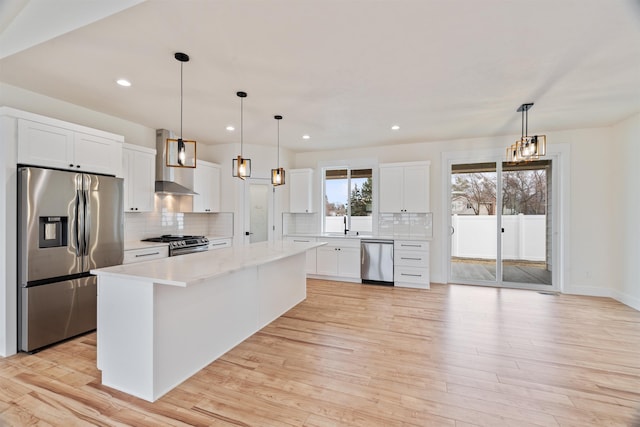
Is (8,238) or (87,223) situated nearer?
(8,238)

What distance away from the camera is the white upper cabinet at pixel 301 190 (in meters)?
6.16

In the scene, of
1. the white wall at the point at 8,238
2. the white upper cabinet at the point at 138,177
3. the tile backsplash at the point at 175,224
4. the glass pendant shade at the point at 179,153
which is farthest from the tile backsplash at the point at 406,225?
the white wall at the point at 8,238

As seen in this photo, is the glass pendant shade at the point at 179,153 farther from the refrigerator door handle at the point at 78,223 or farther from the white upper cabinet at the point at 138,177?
the refrigerator door handle at the point at 78,223

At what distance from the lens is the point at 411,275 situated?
515 cm

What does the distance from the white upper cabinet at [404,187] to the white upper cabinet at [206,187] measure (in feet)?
10.5

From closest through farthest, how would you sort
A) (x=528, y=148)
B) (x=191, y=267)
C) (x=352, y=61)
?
(x=191, y=267) < (x=352, y=61) < (x=528, y=148)

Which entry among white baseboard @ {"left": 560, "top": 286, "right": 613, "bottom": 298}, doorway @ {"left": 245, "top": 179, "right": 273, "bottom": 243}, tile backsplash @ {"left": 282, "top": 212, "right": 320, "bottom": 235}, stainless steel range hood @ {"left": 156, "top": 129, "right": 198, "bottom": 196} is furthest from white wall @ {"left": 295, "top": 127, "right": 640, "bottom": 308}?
stainless steel range hood @ {"left": 156, "top": 129, "right": 198, "bottom": 196}

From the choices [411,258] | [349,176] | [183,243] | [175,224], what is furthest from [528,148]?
[175,224]

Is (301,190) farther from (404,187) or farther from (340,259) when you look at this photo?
(404,187)

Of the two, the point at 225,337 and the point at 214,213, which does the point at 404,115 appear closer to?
the point at 225,337

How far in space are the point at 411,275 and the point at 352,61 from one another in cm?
380

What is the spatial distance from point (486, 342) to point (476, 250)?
2737 mm

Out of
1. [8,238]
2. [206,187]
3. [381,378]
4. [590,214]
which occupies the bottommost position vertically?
[381,378]

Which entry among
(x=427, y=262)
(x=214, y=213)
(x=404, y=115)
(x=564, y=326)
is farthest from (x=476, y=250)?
(x=214, y=213)
